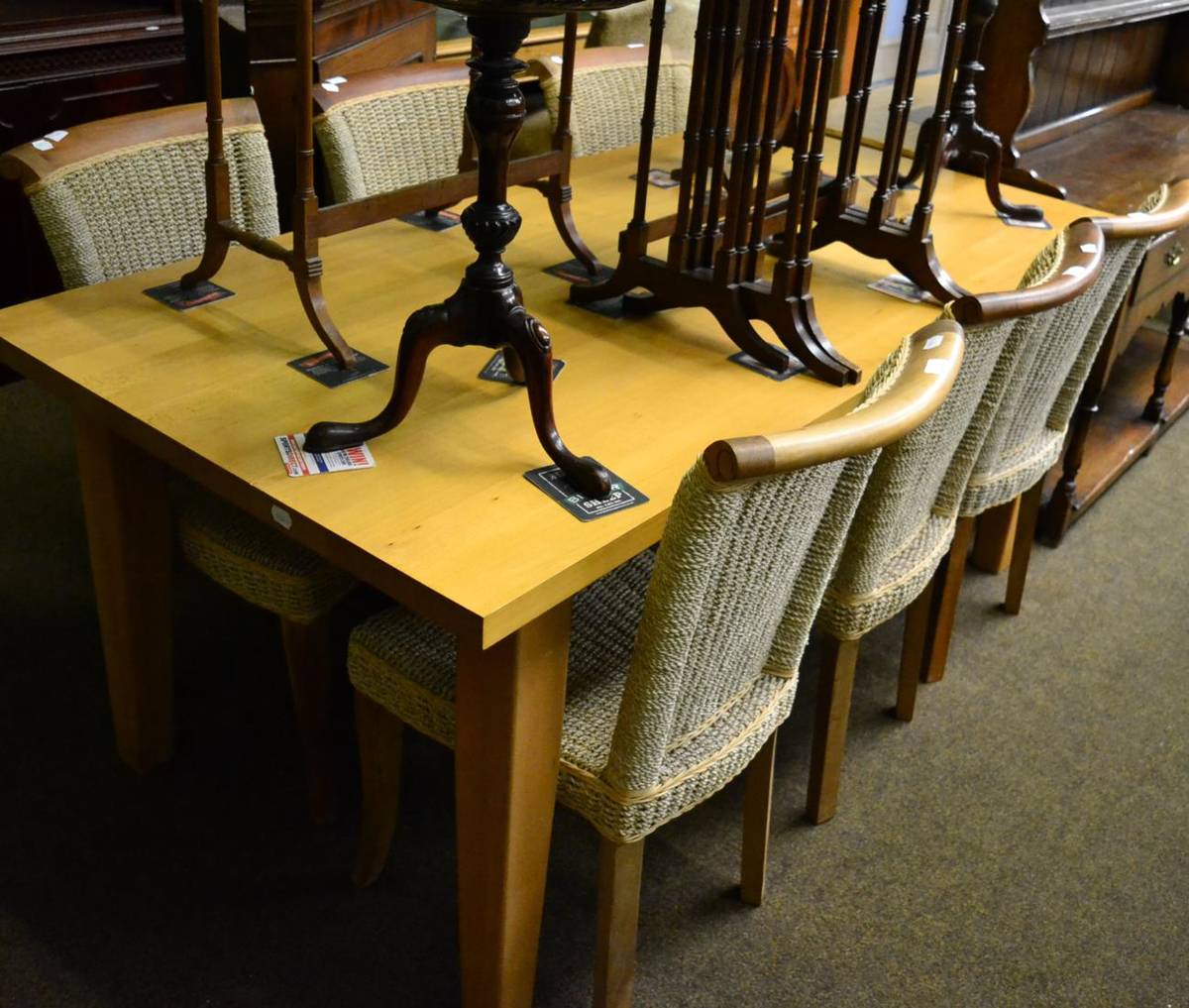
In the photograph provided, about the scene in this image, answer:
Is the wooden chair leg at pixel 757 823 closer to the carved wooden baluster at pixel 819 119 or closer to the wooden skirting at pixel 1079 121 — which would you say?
the carved wooden baluster at pixel 819 119

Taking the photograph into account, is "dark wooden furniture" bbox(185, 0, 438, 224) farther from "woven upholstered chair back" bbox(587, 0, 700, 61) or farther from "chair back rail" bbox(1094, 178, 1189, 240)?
"chair back rail" bbox(1094, 178, 1189, 240)

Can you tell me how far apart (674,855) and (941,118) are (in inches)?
44.3

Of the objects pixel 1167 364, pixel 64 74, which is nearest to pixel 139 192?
pixel 64 74

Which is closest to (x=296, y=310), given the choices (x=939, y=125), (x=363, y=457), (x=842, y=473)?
(x=363, y=457)

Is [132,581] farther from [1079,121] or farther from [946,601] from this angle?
[1079,121]

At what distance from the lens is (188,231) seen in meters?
1.95

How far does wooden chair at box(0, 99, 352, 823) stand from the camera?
1.66 m

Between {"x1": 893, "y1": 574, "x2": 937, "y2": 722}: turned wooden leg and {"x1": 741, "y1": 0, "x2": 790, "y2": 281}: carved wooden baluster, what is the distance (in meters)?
0.63

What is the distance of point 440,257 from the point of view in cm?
194

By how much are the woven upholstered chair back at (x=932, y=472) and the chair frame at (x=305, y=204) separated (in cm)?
62

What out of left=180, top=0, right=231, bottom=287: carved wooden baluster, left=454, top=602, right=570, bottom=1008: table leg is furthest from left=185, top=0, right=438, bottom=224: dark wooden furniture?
left=454, top=602, right=570, bottom=1008: table leg

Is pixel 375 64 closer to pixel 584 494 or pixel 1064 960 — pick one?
pixel 584 494

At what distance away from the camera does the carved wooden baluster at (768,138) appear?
156cm

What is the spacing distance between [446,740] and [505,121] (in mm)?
679
